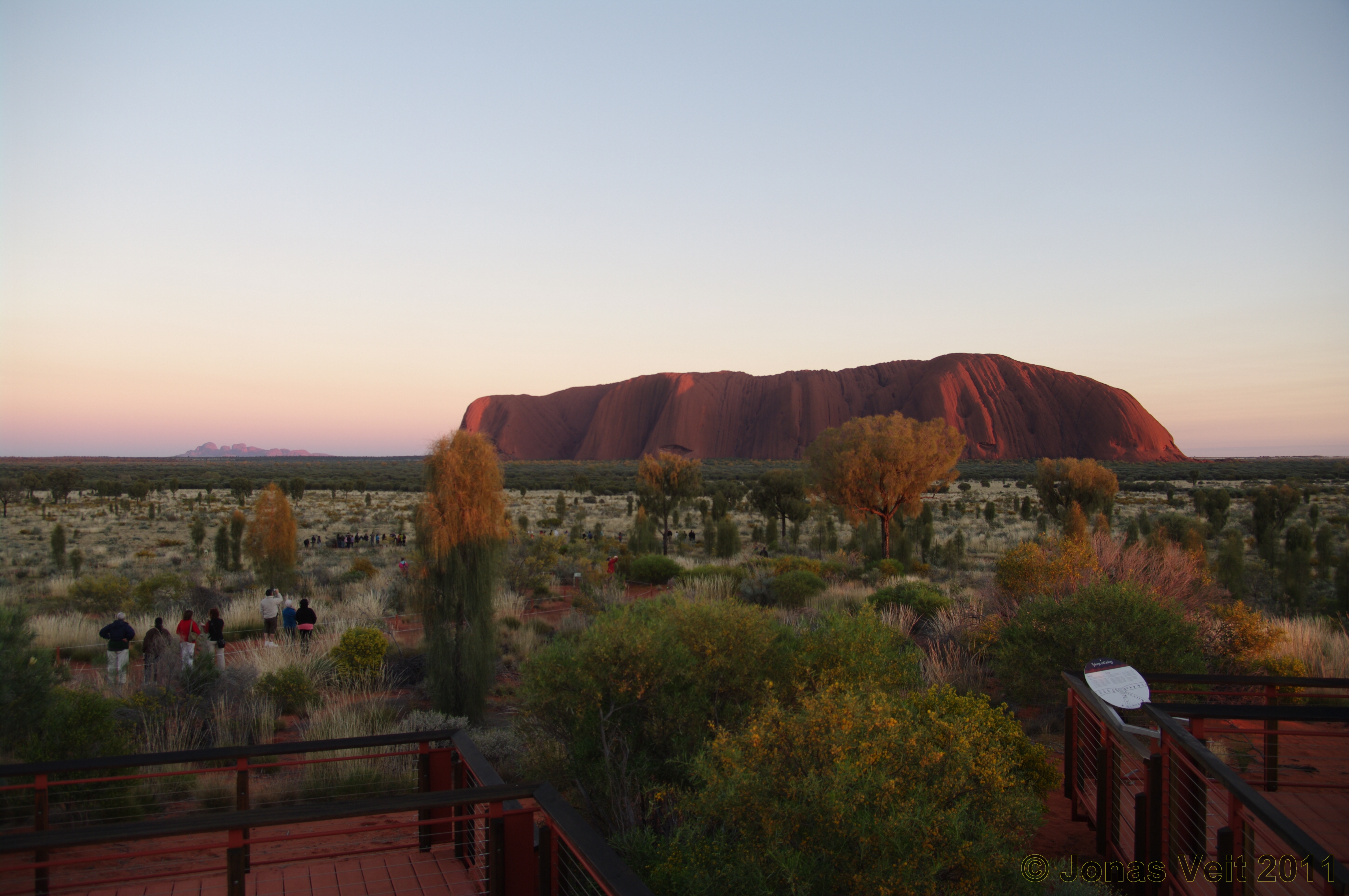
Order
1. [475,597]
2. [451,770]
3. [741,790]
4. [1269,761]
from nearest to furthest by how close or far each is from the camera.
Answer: [741,790], [451,770], [1269,761], [475,597]

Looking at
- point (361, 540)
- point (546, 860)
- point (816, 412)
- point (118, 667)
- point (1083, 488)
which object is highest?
point (816, 412)

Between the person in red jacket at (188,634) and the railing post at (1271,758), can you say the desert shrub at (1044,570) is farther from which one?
the person in red jacket at (188,634)

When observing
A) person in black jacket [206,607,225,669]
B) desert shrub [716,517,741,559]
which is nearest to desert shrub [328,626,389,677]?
person in black jacket [206,607,225,669]

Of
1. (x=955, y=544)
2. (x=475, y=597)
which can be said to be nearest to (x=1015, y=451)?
(x=955, y=544)

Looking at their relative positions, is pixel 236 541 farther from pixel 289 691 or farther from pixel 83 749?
pixel 83 749

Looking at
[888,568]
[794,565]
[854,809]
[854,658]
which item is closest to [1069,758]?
[854,658]

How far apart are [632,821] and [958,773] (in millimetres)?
2854

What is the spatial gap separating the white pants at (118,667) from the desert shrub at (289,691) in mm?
1789

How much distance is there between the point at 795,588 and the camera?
15.0 m

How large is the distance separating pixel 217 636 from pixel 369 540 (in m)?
16.7

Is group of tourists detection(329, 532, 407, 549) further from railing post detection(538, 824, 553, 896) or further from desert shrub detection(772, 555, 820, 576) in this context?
railing post detection(538, 824, 553, 896)

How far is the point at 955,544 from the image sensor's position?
2350 centimetres

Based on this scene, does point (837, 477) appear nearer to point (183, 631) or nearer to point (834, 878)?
point (183, 631)

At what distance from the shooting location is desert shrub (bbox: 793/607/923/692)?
20.7ft
